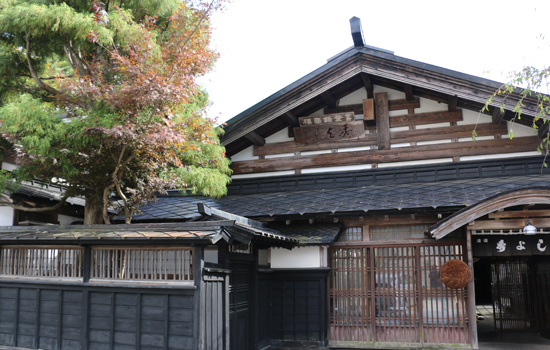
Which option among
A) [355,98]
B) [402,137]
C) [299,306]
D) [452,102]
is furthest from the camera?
[355,98]

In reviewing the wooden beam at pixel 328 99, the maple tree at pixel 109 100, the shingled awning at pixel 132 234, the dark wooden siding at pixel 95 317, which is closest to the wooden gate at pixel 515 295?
the wooden beam at pixel 328 99

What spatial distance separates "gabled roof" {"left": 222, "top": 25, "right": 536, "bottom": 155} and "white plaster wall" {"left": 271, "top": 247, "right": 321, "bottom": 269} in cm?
363

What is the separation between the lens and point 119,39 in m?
9.26

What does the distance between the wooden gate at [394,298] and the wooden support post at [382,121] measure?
2.92 metres

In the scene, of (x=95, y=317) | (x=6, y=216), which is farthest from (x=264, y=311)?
(x=6, y=216)

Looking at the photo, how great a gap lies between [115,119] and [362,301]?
684 cm

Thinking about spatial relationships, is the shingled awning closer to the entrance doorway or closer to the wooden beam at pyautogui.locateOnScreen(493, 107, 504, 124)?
the wooden beam at pyautogui.locateOnScreen(493, 107, 504, 124)

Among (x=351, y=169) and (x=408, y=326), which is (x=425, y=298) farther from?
(x=351, y=169)

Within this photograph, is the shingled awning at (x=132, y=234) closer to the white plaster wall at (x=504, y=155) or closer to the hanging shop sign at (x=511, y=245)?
the hanging shop sign at (x=511, y=245)

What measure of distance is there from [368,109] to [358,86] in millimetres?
913

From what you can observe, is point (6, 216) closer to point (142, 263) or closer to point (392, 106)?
point (142, 263)

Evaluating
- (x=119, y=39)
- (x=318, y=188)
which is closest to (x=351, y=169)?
(x=318, y=188)

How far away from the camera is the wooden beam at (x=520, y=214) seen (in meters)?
8.69

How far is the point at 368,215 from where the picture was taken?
1034cm
